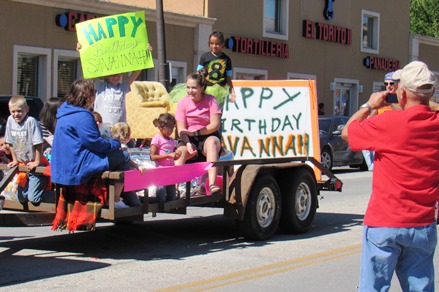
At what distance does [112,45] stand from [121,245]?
2633mm

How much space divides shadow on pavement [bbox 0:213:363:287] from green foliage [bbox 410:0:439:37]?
41.6m

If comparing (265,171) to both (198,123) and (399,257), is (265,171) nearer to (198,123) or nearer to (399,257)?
(198,123)

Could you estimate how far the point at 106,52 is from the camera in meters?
10.6

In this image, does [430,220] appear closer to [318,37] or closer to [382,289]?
[382,289]

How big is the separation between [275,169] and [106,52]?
258 centimetres

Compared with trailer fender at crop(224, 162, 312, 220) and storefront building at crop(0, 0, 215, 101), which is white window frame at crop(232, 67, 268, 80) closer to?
storefront building at crop(0, 0, 215, 101)

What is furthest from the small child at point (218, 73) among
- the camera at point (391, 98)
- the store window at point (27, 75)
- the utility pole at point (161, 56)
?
the store window at point (27, 75)

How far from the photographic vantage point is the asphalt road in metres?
7.78

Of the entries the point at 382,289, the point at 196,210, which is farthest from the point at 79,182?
the point at 196,210

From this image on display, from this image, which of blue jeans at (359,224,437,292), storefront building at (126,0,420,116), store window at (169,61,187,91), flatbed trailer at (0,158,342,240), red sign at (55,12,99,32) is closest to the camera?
blue jeans at (359,224,437,292)

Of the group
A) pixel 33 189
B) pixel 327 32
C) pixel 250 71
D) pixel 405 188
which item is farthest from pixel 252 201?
pixel 327 32

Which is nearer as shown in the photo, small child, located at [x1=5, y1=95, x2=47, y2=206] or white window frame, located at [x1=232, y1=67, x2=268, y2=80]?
small child, located at [x1=5, y1=95, x2=47, y2=206]

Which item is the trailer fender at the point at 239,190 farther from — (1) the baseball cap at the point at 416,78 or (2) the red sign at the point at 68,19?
(2) the red sign at the point at 68,19

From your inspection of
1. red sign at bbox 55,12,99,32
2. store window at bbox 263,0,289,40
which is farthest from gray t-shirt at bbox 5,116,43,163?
store window at bbox 263,0,289,40
